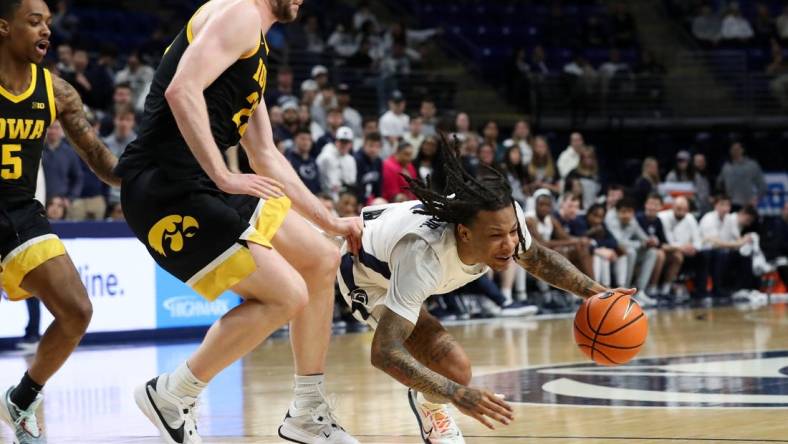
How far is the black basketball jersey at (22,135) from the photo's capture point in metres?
5.59

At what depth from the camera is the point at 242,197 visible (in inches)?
203

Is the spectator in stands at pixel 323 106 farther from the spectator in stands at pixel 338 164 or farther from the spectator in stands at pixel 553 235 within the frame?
the spectator in stands at pixel 553 235

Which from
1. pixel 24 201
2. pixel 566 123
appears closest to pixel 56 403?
pixel 24 201

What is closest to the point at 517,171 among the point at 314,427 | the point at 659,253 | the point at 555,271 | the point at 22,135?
the point at 659,253

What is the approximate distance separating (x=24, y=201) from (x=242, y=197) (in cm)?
110

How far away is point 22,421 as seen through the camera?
5.53 m

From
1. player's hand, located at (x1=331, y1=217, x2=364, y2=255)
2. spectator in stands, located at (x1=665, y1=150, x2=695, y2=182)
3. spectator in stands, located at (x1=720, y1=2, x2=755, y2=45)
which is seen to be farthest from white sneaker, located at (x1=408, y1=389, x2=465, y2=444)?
spectator in stands, located at (x1=720, y1=2, x2=755, y2=45)

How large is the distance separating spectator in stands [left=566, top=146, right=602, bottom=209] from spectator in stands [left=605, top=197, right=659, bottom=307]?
0.49 m

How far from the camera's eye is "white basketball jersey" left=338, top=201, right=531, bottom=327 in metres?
4.94

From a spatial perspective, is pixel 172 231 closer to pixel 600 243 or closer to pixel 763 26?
pixel 600 243

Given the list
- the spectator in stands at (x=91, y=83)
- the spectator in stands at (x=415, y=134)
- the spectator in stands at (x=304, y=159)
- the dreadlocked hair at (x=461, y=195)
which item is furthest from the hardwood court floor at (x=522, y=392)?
the spectator in stands at (x=415, y=134)

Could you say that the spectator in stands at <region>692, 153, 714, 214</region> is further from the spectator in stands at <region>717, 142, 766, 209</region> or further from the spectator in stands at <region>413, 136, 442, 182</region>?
the spectator in stands at <region>413, 136, 442, 182</region>

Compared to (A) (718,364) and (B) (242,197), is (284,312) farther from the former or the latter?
(A) (718,364)

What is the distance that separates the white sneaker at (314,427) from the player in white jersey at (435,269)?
358 mm
